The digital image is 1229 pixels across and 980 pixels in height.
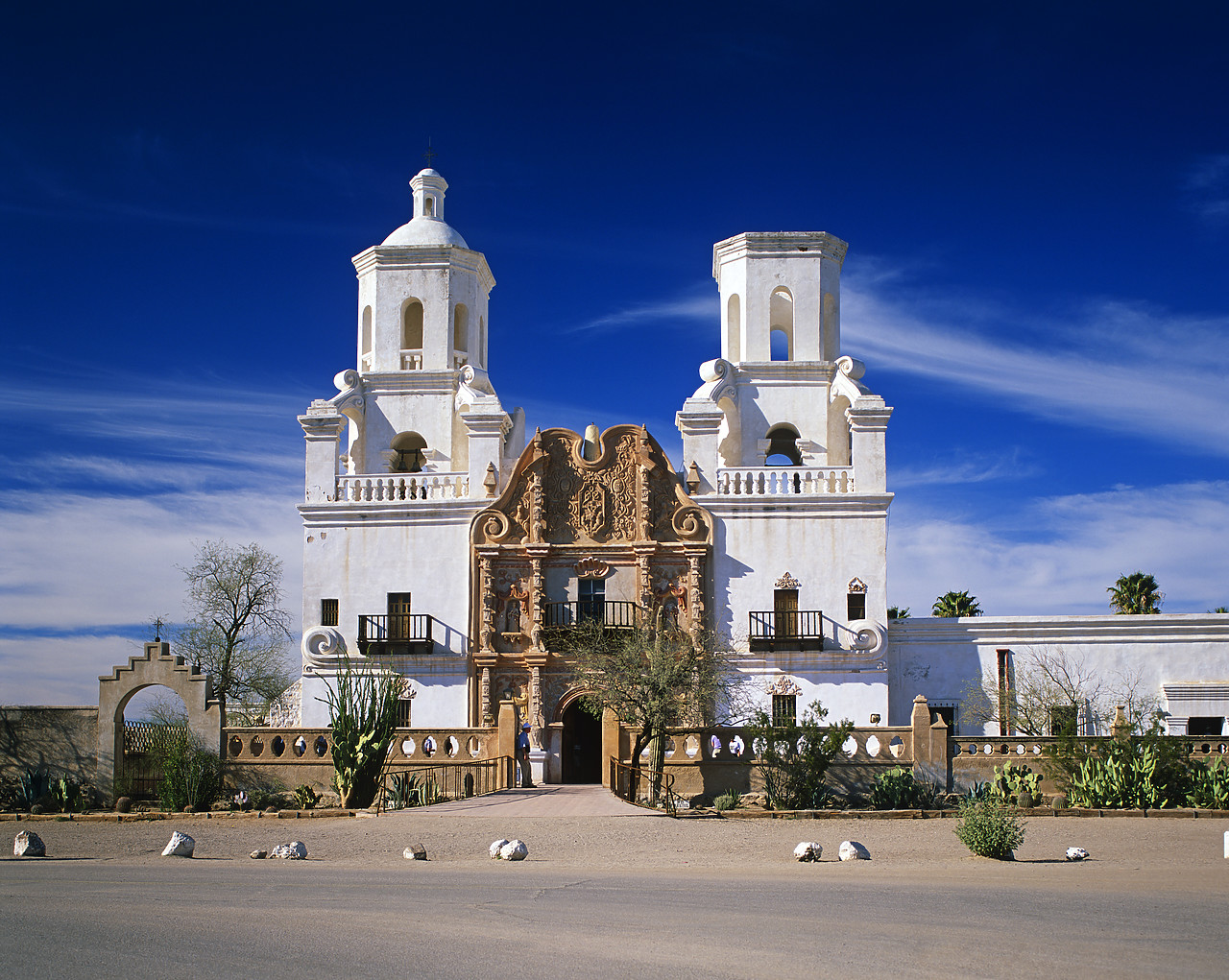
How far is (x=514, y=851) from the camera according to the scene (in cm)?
1825

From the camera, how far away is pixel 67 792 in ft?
89.7

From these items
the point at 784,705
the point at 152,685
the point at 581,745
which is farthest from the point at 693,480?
the point at 152,685

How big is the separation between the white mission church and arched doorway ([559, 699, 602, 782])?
7 cm

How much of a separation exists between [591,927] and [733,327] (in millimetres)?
28199

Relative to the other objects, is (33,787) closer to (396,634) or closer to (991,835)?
(396,634)

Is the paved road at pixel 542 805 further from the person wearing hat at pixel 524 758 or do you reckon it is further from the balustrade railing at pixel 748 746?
the balustrade railing at pixel 748 746

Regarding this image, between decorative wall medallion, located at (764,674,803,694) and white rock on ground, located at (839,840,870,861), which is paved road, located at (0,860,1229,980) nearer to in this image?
white rock on ground, located at (839,840,870,861)

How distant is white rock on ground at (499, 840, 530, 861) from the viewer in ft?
59.9

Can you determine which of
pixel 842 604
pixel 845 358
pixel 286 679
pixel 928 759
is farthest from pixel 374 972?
pixel 286 679

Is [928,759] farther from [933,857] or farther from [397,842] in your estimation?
[397,842]

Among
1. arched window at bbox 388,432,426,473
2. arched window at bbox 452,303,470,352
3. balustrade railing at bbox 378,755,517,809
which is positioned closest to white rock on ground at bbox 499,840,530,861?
balustrade railing at bbox 378,755,517,809

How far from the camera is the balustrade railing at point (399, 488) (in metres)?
35.2

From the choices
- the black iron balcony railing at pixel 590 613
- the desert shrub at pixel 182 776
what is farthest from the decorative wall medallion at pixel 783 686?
the desert shrub at pixel 182 776

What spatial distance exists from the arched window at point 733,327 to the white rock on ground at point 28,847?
2435 cm
